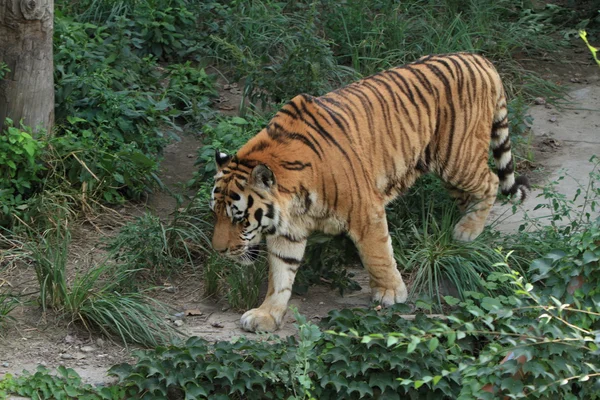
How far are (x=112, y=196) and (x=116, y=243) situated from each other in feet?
2.35

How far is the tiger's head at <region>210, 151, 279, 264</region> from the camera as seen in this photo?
543cm

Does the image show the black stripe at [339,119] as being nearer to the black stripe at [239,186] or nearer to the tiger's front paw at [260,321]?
the black stripe at [239,186]

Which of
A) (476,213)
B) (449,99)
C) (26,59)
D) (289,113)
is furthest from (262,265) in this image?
(26,59)

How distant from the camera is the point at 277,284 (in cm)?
571

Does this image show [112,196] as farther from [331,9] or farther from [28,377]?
[331,9]

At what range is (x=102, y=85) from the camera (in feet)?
23.7

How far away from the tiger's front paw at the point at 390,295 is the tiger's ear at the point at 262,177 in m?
0.97

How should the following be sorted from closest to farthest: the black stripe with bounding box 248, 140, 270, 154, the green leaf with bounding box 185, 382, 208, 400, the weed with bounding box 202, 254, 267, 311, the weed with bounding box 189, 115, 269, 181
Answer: the green leaf with bounding box 185, 382, 208, 400 < the black stripe with bounding box 248, 140, 270, 154 < the weed with bounding box 202, 254, 267, 311 < the weed with bounding box 189, 115, 269, 181

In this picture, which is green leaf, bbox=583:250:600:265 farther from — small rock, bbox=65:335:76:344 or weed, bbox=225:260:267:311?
small rock, bbox=65:335:76:344

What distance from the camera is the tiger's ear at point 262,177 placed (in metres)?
5.31

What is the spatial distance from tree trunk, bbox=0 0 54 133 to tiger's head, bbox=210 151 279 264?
5.82 feet

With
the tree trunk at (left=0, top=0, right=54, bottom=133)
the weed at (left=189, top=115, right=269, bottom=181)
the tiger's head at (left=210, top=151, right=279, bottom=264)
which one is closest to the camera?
the tiger's head at (left=210, top=151, right=279, bottom=264)

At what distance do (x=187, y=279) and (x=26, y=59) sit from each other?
6.09ft

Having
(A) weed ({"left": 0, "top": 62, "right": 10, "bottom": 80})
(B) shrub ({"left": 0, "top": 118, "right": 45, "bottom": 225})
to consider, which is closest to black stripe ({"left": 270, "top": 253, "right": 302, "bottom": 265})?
(B) shrub ({"left": 0, "top": 118, "right": 45, "bottom": 225})
